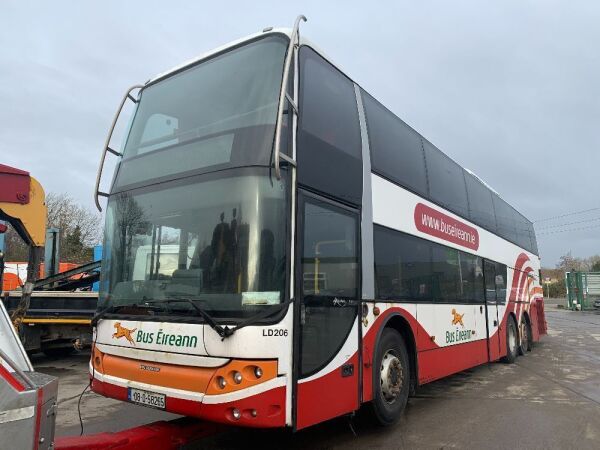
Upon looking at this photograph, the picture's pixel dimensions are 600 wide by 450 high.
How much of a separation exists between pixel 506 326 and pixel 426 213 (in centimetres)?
515

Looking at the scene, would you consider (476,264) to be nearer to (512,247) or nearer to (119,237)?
(512,247)

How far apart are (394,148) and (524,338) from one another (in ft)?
27.8

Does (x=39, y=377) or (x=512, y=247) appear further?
(x=512, y=247)

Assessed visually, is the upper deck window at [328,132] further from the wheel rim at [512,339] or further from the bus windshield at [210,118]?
the wheel rim at [512,339]

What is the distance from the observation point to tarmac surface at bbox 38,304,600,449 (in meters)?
5.20

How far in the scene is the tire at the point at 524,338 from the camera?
39.5ft

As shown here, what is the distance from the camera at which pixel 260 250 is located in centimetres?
403

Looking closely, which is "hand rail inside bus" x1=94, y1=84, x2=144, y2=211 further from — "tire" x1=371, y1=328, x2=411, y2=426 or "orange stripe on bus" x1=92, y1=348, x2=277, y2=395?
"tire" x1=371, y1=328, x2=411, y2=426

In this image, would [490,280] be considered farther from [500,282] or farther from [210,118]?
[210,118]

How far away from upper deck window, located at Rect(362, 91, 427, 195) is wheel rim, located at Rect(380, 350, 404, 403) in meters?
2.15

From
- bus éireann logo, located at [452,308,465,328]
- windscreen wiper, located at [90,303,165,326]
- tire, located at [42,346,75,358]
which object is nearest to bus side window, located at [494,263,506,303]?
bus éireann logo, located at [452,308,465,328]

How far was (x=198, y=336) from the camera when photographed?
4.01 meters

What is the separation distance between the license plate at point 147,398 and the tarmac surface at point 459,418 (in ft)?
3.81

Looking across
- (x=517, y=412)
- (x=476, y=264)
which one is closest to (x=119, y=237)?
(x=517, y=412)
